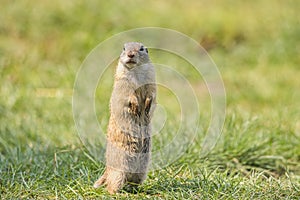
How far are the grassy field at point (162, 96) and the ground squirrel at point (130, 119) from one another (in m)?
0.13

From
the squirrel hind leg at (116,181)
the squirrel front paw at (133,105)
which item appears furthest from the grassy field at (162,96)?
the squirrel front paw at (133,105)

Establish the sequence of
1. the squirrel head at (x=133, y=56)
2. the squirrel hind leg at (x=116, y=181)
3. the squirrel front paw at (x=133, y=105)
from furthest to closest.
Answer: the squirrel hind leg at (x=116, y=181) → the squirrel front paw at (x=133, y=105) → the squirrel head at (x=133, y=56)

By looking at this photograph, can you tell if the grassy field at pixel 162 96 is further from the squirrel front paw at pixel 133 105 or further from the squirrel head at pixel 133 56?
the squirrel head at pixel 133 56

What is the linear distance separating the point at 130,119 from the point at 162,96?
3472 millimetres

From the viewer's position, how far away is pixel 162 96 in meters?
6.57

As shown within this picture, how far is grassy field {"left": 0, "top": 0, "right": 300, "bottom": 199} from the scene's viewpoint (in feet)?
11.6

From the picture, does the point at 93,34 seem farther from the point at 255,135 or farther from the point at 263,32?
the point at 255,135

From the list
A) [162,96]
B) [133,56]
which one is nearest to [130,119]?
[133,56]

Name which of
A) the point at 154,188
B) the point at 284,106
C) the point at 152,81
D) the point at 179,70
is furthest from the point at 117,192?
the point at 179,70

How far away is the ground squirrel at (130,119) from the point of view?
2.99 meters

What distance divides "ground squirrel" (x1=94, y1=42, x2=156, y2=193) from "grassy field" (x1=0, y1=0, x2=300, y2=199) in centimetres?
13

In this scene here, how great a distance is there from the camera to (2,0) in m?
7.81

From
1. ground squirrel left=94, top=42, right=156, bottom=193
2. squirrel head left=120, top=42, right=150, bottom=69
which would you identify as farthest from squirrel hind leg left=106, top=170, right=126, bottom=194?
squirrel head left=120, top=42, right=150, bottom=69

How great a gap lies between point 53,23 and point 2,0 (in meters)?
0.71
